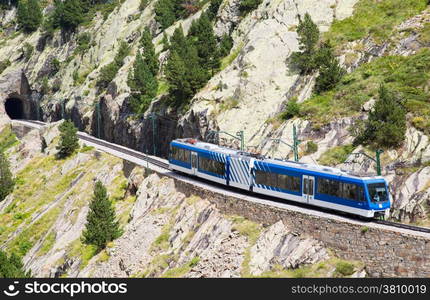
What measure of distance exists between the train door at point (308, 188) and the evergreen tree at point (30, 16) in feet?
402

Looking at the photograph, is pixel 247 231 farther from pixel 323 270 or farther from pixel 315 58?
pixel 315 58

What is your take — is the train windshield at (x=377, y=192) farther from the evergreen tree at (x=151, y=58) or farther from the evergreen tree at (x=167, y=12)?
the evergreen tree at (x=167, y=12)

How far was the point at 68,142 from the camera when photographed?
263 ft

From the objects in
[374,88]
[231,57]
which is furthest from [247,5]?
[374,88]

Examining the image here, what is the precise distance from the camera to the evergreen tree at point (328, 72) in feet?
189

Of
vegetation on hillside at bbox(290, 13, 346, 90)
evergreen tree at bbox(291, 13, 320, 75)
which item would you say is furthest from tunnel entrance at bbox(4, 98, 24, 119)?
evergreen tree at bbox(291, 13, 320, 75)

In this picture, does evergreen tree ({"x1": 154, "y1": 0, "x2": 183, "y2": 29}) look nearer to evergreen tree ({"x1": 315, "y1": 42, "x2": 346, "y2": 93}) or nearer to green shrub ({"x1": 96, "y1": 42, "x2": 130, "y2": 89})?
green shrub ({"x1": 96, "y1": 42, "x2": 130, "y2": 89})

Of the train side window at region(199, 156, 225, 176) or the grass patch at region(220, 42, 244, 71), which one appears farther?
the grass patch at region(220, 42, 244, 71)

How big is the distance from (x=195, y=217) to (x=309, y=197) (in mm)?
10607

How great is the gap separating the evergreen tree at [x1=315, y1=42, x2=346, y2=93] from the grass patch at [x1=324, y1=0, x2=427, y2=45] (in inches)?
210

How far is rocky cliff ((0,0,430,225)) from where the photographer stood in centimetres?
4491

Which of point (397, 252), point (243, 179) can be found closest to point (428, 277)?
point (397, 252)

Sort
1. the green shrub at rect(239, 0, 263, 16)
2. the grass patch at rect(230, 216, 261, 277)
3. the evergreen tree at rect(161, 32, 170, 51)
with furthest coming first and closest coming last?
the evergreen tree at rect(161, 32, 170, 51) → the green shrub at rect(239, 0, 263, 16) → the grass patch at rect(230, 216, 261, 277)

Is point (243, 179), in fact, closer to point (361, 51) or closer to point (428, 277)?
point (428, 277)
